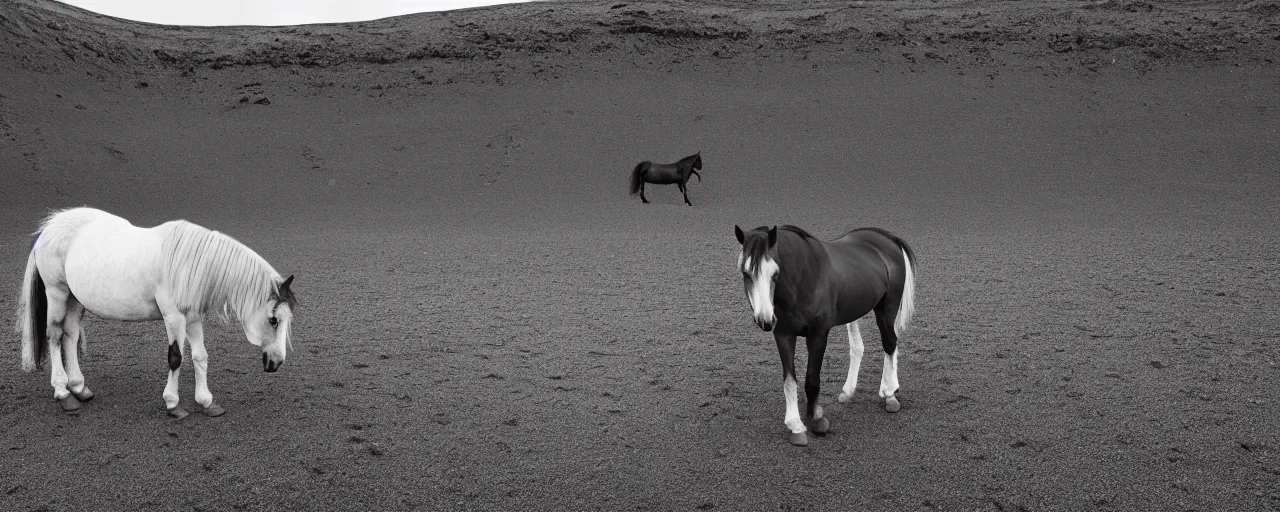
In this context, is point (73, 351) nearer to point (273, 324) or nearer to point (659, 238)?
point (273, 324)

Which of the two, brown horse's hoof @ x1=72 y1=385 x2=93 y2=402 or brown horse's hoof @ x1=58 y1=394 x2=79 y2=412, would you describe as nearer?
brown horse's hoof @ x1=58 y1=394 x2=79 y2=412

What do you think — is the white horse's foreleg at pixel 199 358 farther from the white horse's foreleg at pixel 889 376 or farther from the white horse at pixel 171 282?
the white horse's foreleg at pixel 889 376

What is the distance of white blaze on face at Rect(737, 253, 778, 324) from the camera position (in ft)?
13.5

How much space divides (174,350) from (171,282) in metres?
0.46

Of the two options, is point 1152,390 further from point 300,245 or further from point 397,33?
point 397,33

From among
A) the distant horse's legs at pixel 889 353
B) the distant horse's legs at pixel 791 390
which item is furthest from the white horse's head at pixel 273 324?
the distant horse's legs at pixel 889 353

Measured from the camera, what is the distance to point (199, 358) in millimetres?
5008

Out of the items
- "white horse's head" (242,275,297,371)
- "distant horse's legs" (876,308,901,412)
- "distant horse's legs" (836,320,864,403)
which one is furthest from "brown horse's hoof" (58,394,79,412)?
"distant horse's legs" (876,308,901,412)

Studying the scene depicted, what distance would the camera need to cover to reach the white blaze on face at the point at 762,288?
4.13 metres

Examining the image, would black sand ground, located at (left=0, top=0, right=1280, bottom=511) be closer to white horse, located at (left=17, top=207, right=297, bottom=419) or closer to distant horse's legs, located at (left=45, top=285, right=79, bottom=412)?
distant horse's legs, located at (left=45, top=285, right=79, bottom=412)

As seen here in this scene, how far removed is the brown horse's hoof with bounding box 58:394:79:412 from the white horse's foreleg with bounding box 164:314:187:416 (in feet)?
2.36

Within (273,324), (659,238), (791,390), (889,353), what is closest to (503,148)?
(659,238)

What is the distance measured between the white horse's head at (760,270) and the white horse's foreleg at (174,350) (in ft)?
12.2

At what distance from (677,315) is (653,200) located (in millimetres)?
11075
